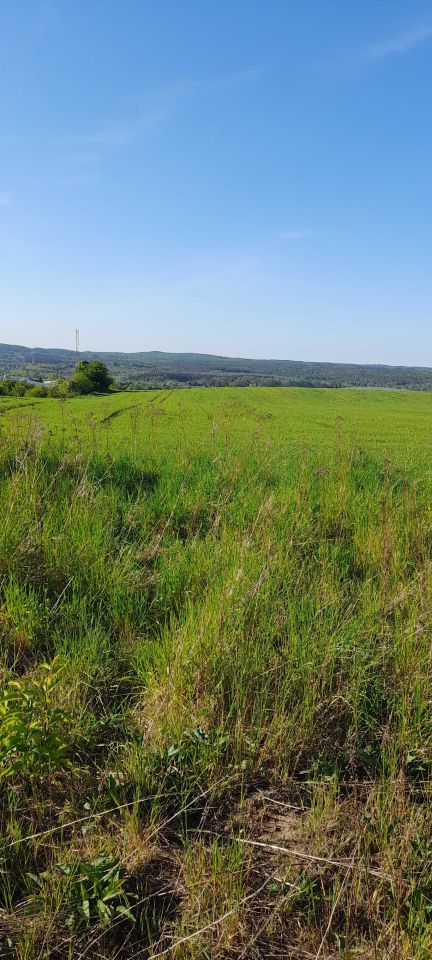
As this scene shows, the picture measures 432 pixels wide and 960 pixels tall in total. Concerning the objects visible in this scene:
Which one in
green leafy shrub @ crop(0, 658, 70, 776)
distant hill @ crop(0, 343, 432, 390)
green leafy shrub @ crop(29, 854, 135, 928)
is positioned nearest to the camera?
green leafy shrub @ crop(29, 854, 135, 928)

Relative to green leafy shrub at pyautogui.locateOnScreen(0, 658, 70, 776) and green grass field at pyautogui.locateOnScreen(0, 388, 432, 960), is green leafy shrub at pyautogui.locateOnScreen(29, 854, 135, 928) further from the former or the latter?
green leafy shrub at pyautogui.locateOnScreen(0, 658, 70, 776)

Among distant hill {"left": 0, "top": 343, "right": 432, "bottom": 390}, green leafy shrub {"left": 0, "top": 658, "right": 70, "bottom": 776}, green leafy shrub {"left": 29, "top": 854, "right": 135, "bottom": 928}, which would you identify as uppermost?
distant hill {"left": 0, "top": 343, "right": 432, "bottom": 390}

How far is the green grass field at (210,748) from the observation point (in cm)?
201

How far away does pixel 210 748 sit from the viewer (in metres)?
2.68

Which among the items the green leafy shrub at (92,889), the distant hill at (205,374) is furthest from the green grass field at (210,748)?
the distant hill at (205,374)

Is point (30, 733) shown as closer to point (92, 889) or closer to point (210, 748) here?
point (92, 889)

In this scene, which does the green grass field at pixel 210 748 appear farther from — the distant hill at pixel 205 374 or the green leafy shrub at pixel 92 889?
the distant hill at pixel 205 374

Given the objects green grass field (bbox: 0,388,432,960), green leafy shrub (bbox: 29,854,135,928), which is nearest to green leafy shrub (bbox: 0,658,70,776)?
green grass field (bbox: 0,388,432,960)

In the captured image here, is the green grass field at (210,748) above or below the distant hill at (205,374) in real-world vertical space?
below

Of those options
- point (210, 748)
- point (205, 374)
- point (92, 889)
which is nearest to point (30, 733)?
point (92, 889)

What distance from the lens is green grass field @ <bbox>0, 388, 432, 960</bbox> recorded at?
2.01 metres

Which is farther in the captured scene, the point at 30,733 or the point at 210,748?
the point at 210,748

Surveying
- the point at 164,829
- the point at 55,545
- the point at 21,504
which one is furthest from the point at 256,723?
the point at 21,504

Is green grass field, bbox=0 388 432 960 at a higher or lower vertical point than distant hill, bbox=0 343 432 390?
lower
